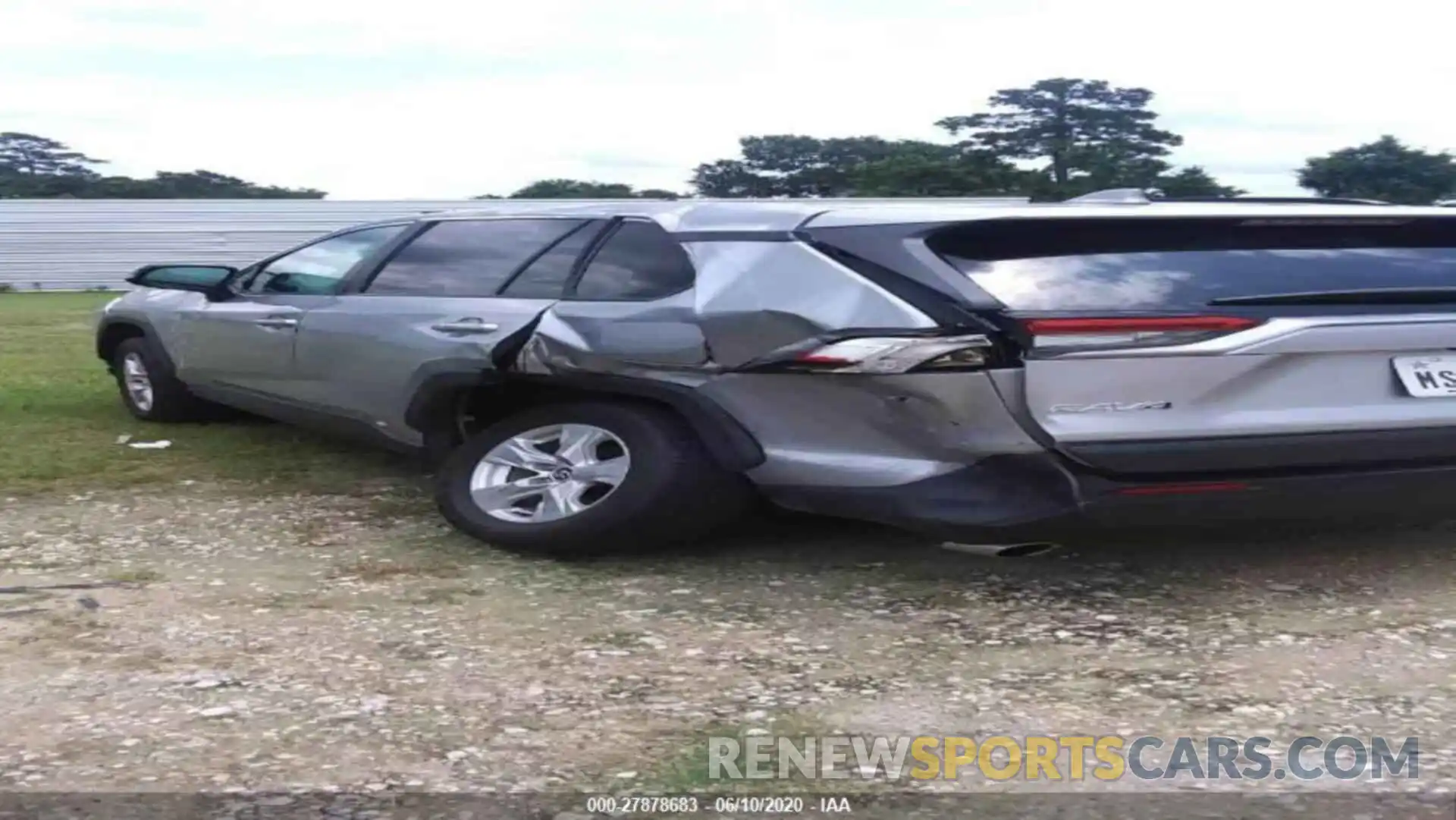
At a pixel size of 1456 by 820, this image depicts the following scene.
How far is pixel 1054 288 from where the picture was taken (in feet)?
11.9

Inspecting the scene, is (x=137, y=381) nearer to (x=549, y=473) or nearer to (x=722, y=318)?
(x=549, y=473)

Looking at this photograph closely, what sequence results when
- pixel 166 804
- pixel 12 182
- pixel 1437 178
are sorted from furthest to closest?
pixel 12 182 < pixel 1437 178 < pixel 166 804

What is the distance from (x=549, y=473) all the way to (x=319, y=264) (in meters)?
1.99

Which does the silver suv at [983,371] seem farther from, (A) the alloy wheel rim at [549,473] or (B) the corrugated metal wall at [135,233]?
(B) the corrugated metal wall at [135,233]

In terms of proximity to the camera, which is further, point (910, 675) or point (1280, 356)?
point (1280, 356)

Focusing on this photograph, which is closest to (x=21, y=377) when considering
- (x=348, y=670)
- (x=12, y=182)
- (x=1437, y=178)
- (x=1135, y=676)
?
(x=348, y=670)

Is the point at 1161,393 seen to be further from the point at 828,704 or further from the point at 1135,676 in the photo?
the point at 828,704

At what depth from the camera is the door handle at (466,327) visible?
470cm

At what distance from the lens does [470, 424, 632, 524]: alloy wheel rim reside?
4320 mm

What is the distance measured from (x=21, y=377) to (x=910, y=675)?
7.60m

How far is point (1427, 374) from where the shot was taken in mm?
3754

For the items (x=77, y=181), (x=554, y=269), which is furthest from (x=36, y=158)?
(x=554, y=269)

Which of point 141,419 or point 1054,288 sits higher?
point 1054,288

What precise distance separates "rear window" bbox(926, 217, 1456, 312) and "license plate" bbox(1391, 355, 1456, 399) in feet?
0.65
